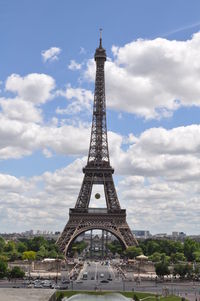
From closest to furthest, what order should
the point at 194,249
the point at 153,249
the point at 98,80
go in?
the point at 98,80, the point at 194,249, the point at 153,249

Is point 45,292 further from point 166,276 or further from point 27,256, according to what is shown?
point 27,256

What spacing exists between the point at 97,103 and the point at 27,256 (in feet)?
142

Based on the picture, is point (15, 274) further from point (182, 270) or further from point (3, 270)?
point (182, 270)

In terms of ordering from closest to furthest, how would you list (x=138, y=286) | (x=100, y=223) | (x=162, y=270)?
(x=138, y=286), (x=162, y=270), (x=100, y=223)

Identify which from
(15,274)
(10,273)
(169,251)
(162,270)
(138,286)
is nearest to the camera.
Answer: (138,286)

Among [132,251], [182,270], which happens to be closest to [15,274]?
[182,270]

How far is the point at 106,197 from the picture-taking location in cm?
11931

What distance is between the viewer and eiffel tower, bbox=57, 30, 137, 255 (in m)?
116

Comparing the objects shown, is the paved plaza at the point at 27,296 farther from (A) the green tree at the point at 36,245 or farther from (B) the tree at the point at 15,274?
(A) the green tree at the point at 36,245

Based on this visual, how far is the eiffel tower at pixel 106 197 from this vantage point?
116125mm

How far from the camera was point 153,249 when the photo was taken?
465 ft

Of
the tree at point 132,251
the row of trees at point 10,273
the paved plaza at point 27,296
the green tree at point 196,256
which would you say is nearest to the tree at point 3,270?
the row of trees at point 10,273

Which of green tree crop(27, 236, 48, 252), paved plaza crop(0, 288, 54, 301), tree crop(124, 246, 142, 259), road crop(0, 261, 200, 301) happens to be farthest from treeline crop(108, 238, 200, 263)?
paved plaza crop(0, 288, 54, 301)

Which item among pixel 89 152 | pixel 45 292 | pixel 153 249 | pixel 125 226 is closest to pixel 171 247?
pixel 153 249
